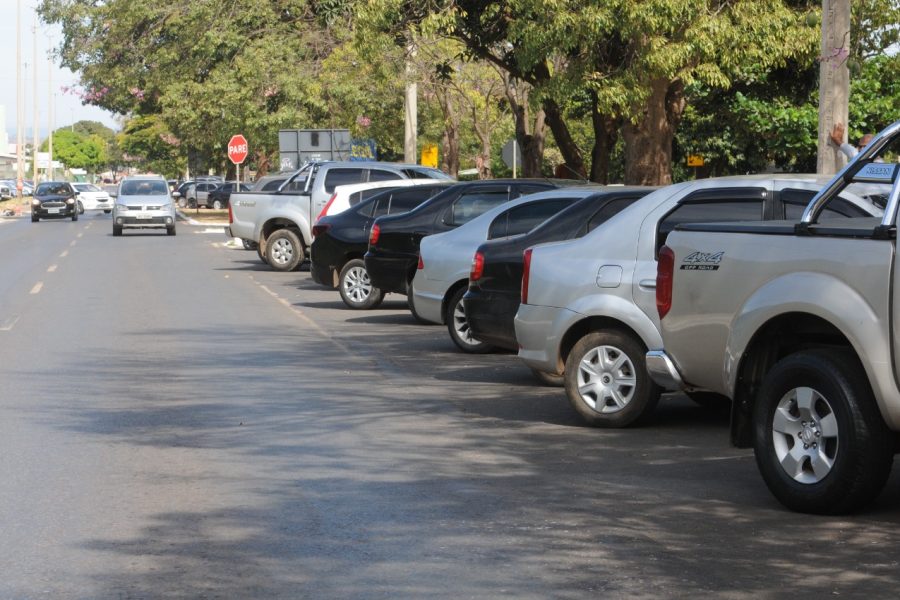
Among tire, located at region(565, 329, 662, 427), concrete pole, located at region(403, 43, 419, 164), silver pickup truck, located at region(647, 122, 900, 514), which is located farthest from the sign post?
silver pickup truck, located at region(647, 122, 900, 514)

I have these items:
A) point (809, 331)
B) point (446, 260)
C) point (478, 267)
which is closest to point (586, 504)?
point (809, 331)

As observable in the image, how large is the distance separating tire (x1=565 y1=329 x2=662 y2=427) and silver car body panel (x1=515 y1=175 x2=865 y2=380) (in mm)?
132

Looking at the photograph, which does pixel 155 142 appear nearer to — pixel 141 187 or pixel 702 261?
pixel 141 187

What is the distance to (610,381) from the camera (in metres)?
10.1

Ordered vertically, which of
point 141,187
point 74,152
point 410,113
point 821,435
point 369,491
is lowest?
point 369,491

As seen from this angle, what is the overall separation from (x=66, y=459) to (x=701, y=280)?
13.1 ft

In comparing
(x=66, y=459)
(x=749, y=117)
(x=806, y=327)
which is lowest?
(x=66, y=459)

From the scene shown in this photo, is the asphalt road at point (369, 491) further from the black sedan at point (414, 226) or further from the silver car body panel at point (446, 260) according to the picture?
the black sedan at point (414, 226)

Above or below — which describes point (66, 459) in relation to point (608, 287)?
below

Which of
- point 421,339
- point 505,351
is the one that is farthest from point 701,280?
point 421,339

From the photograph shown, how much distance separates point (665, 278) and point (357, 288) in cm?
1156

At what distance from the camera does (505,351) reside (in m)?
14.8

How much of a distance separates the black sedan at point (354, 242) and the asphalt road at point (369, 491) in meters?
4.76

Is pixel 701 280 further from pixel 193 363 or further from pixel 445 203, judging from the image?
pixel 445 203
